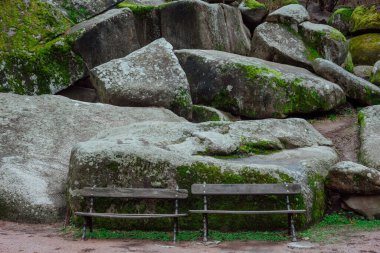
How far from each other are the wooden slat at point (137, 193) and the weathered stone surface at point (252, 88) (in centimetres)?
667

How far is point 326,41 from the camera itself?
1722 centimetres

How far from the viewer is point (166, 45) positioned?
44.7 ft

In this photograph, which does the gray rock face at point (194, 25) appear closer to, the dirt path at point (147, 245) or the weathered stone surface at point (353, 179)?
the weathered stone surface at point (353, 179)

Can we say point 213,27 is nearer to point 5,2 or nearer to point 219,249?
point 5,2

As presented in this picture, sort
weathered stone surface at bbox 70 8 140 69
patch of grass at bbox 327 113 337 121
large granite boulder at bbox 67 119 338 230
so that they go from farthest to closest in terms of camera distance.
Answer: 1. patch of grass at bbox 327 113 337 121
2. weathered stone surface at bbox 70 8 140 69
3. large granite boulder at bbox 67 119 338 230

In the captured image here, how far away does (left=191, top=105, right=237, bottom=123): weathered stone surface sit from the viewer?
42.9ft

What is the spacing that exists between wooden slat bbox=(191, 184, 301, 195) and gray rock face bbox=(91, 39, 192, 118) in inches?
207

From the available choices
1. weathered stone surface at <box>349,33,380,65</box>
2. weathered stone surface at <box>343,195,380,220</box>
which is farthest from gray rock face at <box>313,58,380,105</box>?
weathered stone surface at <box>343,195,380,220</box>

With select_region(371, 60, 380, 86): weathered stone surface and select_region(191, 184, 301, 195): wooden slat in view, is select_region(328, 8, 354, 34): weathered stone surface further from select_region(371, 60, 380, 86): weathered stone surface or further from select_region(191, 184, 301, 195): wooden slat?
select_region(191, 184, 301, 195): wooden slat

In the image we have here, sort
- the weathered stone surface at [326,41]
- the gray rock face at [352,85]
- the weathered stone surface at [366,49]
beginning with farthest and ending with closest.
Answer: the weathered stone surface at [366,49] < the weathered stone surface at [326,41] < the gray rock face at [352,85]

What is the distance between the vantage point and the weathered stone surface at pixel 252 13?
19203 millimetres

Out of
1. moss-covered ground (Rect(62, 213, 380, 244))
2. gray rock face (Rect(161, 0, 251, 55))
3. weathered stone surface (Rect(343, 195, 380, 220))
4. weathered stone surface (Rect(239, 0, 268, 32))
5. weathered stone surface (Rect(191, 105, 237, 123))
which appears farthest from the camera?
weathered stone surface (Rect(239, 0, 268, 32))

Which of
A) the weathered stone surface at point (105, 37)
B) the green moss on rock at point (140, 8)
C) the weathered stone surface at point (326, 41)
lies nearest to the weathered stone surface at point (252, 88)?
the weathered stone surface at point (105, 37)

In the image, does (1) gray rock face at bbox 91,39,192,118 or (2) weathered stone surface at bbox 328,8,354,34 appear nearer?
(1) gray rock face at bbox 91,39,192,118
